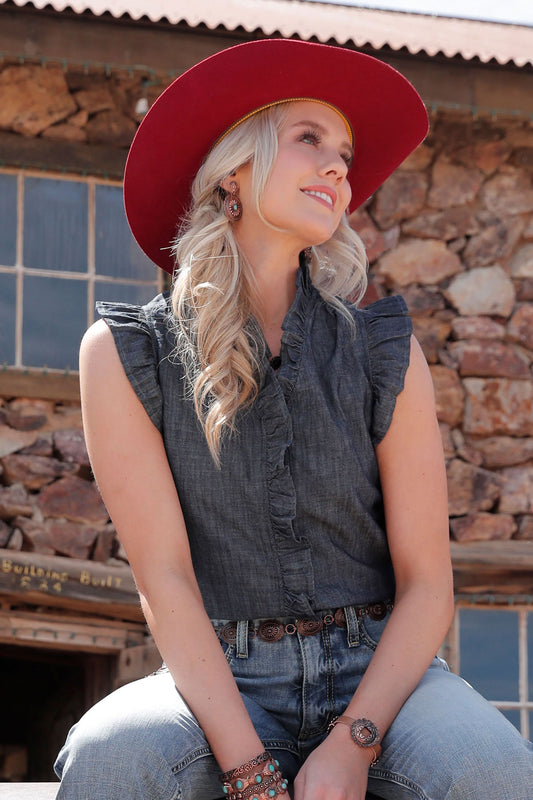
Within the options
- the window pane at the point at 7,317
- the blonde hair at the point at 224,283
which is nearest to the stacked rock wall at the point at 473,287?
the window pane at the point at 7,317

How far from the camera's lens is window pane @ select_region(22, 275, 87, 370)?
16.9ft

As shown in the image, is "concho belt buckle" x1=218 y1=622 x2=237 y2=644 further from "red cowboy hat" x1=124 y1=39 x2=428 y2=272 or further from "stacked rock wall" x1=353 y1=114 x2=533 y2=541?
"stacked rock wall" x1=353 y1=114 x2=533 y2=541

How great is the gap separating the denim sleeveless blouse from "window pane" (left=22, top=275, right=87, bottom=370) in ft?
10.1

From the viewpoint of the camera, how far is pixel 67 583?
193 inches

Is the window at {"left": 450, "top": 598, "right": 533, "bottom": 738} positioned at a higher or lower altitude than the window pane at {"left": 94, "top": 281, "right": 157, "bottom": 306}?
lower

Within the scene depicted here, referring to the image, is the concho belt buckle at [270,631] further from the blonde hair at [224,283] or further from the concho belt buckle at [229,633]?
the blonde hair at [224,283]

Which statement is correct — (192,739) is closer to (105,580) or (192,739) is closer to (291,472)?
(291,472)

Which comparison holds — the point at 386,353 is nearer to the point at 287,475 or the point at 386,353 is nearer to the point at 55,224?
the point at 287,475

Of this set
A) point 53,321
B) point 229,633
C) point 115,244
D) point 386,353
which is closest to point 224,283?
point 386,353

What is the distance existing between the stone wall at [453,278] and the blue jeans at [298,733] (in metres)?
3.14

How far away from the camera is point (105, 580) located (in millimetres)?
4938

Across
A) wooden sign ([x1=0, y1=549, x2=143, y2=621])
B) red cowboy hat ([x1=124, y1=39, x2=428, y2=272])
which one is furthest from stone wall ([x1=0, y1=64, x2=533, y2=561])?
red cowboy hat ([x1=124, y1=39, x2=428, y2=272])

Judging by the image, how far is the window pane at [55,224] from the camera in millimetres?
5219

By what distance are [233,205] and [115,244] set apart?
3.13m
